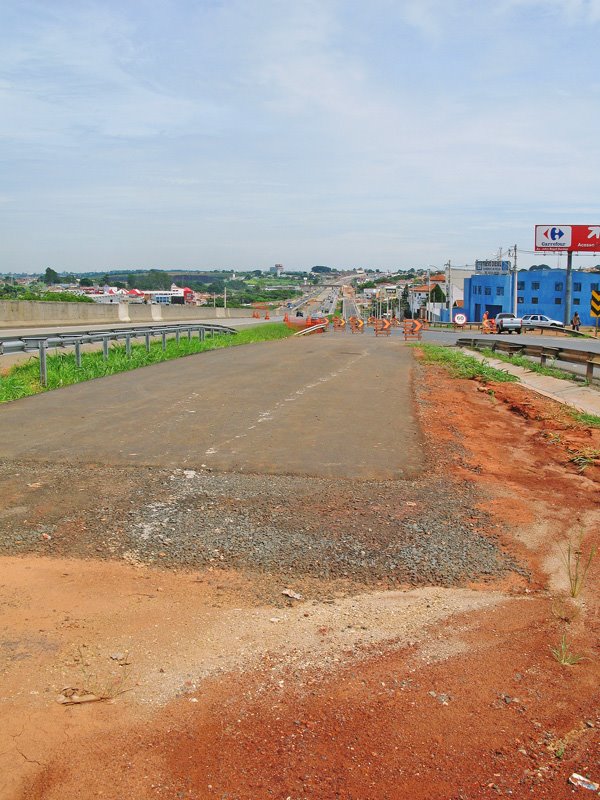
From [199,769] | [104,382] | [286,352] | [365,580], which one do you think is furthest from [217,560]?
[286,352]

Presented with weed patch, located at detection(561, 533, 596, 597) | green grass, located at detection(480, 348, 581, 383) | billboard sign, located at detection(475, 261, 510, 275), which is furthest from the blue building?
weed patch, located at detection(561, 533, 596, 597)

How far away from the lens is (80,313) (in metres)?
39.9

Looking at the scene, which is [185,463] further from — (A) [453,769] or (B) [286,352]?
(B) [286,352]

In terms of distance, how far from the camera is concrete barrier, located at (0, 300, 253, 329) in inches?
1331

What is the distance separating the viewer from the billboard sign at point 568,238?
68562 mm

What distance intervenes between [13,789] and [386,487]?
5059 millimetres

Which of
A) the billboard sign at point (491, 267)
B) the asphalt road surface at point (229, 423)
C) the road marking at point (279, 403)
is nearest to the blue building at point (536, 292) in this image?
the billboard sign at point (491, 267)

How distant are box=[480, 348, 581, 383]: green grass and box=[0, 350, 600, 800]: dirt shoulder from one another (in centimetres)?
1525

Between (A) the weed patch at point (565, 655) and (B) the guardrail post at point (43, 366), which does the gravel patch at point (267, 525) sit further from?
(B) the guardrail post at point (43, 366)

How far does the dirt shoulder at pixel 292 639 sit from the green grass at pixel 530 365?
15252 millimetres

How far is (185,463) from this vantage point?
334 inches

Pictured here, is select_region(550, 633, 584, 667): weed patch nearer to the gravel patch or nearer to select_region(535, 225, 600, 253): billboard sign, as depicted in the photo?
the gravel patch

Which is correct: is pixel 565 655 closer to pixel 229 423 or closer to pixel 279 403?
pixel 229 423

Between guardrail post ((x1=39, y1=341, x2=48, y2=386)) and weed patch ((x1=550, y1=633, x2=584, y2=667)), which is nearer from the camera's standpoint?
weed patch ((x1=550, y1=633, x2=584, y2=667))
